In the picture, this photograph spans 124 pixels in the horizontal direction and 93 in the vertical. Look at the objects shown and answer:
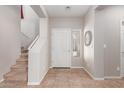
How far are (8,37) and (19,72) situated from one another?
1240 mm

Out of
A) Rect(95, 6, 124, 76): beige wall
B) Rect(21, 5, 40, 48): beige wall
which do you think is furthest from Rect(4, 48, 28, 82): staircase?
Rect(95, 6, 124, 76): beige wall

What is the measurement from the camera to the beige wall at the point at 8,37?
4.79 m

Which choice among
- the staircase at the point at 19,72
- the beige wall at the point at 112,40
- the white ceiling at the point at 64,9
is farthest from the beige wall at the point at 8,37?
the beige wall at the point at 112,40

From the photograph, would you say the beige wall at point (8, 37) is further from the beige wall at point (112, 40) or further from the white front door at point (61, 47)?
the beige wall at point (112, 40)

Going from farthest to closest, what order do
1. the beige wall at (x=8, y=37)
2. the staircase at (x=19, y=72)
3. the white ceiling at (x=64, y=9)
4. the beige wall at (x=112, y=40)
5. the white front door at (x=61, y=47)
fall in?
the white front door at (x=61, y=47) < the white ceiling at (x=64, y=9) < the beige wall at (x=112, y=40) < the beige wall at (x=8, y=37) < the staircase at (x=19, y=72)

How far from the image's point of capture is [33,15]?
26.8ft

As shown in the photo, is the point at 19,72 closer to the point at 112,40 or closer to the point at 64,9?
the point at 64,9

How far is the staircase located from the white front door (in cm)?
203

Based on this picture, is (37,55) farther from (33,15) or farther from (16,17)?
(33,15)

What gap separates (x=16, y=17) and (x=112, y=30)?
12.2 ft

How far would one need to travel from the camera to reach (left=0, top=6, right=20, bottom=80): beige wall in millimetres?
4785

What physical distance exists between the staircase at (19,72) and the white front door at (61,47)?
6.65ft

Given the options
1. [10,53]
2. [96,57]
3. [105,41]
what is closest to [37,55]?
[10,53]

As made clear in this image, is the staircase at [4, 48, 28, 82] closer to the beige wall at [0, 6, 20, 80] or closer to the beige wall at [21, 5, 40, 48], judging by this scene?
the beige wall at [0, 6, 20, 80]
